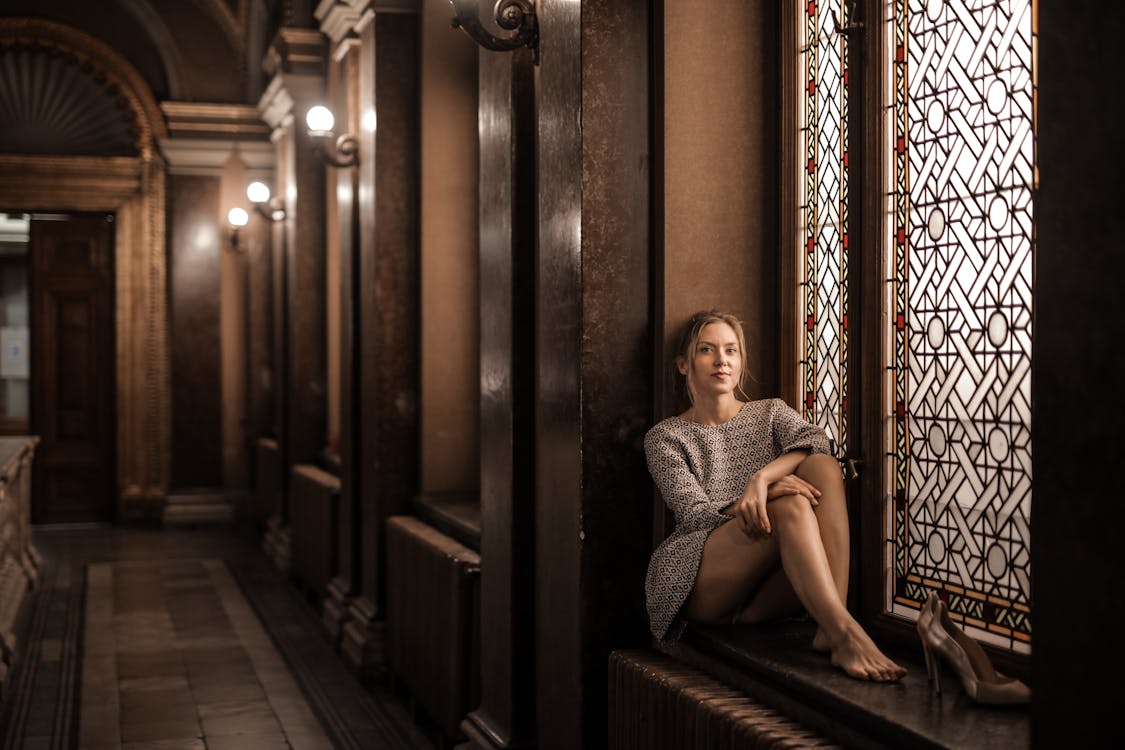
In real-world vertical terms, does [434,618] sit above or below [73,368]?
below

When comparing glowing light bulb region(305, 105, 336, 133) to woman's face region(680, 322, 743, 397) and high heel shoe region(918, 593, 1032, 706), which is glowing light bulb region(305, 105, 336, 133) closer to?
woman's face region(680, 322, 743, 397)

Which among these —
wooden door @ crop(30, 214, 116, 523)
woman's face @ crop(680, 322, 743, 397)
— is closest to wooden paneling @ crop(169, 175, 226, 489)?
wooden door @ crop(30, 214, 116, 523)

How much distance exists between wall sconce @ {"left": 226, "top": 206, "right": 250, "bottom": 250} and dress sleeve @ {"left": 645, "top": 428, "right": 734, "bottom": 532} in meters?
9.39

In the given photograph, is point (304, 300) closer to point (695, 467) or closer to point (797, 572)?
A: point (695, 467)

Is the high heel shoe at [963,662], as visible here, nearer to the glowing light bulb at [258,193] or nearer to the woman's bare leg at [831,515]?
the woman's bare leg at [831,515]

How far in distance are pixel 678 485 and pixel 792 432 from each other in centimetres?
34

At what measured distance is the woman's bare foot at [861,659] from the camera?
2992mm

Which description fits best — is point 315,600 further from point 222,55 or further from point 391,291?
point 222,55

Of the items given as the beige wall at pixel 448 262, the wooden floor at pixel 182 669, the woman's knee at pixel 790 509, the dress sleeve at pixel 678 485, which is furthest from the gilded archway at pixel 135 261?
the woman's knee at pixel 790 509

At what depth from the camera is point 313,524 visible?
8.53m

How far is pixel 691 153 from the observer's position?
Result: 12.5 feet

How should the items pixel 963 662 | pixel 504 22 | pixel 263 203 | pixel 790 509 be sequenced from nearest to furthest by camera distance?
pixel 963 662 → pixel 790 509 → pixel 504 22 → pixel 263 203

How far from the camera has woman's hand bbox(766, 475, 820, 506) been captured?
3.15m

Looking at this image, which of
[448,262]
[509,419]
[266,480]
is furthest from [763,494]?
[266,480]
